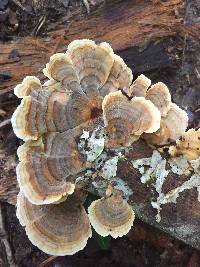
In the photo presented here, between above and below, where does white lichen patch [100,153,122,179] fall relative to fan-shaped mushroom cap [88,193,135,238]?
above

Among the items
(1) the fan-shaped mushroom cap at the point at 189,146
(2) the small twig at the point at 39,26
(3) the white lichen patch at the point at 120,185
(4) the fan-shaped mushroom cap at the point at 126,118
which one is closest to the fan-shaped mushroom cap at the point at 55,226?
(3) the white lichen patch at the point at 120,185

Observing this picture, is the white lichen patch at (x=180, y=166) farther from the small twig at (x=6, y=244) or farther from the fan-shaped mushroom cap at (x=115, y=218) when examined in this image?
the small twig at (x=6, y=244)

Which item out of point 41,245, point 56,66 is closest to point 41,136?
point 56,66

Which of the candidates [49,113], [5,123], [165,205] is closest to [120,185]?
[165,205]

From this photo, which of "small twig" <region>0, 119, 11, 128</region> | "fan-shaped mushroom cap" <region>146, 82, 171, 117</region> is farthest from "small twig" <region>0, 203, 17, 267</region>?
"fan-shaped mushroom cap" <region>146, 82, 171, 117</region>

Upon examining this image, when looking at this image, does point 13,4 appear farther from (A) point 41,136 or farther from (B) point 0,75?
(A) point 41,136

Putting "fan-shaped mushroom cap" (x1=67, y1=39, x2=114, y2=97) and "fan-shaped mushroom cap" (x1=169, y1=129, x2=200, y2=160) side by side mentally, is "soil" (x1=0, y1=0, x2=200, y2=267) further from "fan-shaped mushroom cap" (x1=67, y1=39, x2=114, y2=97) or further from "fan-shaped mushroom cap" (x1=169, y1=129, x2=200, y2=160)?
"fan-shaped mushroom cap" (x1=169, y1=129, x2=200, y2=160)
